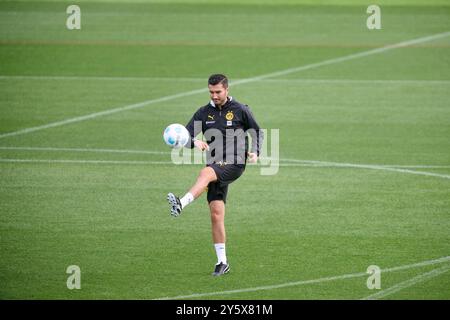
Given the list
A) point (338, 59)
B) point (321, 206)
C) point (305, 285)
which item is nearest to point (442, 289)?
point (305, 285)

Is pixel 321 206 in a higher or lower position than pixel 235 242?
higher

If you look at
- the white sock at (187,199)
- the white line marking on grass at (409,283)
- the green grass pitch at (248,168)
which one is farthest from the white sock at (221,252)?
the white line marking on grass at (409,283)

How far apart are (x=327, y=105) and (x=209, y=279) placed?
1308 cm

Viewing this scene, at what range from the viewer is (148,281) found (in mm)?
12305

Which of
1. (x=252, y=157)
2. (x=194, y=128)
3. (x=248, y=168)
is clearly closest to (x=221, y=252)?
(x=252, y=157)

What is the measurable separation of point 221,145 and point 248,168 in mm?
5991

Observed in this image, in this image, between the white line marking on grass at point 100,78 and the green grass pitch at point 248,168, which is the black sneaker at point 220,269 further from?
the white line marking on grass at point 100,78

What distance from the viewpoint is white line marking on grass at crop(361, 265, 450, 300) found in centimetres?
1175

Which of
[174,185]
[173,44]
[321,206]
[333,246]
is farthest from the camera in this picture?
[173,44]

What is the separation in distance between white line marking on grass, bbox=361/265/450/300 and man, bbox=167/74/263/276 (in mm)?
2013

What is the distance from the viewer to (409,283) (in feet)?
40.1

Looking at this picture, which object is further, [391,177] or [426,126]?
[426,126]

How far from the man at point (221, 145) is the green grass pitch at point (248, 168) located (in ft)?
2.23

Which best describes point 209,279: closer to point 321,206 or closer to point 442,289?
point 442,289
